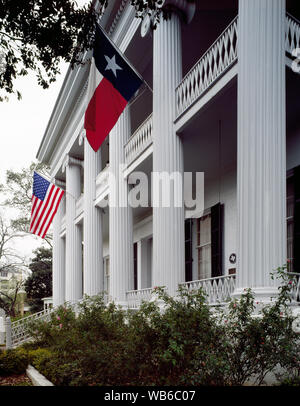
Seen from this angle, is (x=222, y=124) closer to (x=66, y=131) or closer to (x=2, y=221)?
(x=66, y=131)

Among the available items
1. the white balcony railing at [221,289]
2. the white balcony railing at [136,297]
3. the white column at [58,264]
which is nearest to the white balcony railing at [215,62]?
the white balcony railing at [221,289]

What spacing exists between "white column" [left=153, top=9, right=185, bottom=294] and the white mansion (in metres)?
0.03

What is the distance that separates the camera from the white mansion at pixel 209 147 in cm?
789

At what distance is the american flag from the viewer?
21.3 m

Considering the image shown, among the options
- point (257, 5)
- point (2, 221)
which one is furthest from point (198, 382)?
point (2, 221)

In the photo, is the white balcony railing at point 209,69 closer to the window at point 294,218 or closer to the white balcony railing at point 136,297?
the window at point 294,218

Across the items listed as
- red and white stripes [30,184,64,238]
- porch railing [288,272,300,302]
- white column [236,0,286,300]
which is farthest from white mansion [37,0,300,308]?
red and white stripes [30,184,64,238]

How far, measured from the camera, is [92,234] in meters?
20.6

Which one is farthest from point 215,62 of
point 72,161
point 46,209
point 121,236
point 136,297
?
point 72,161

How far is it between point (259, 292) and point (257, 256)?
→ 582 millimetres

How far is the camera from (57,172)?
31.1m

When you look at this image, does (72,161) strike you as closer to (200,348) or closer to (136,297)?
(136,297)

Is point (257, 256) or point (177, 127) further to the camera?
point (177, 127)
